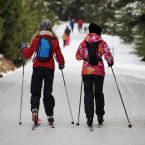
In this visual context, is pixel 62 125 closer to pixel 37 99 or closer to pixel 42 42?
pixel 37 99

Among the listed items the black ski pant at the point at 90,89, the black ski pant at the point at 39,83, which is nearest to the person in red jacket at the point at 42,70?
the black ski pant at the point at 39,83

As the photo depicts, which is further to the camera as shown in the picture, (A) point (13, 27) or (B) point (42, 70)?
(A) point (13, 27)

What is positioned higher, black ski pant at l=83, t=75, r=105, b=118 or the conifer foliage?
the conifer foliage

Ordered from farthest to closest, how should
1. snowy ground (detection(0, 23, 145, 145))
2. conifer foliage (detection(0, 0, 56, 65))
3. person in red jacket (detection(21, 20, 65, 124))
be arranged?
conifer foliage (detection(0, 0, 56, 65))
person in red jacket (detection(21, 20, 65, 124))
snowy ground (detection(0, 23, 145, 145))

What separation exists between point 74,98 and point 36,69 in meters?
3.93

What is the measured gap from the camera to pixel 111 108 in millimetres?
9094

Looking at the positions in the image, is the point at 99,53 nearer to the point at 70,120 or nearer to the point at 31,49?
the point at 31,49

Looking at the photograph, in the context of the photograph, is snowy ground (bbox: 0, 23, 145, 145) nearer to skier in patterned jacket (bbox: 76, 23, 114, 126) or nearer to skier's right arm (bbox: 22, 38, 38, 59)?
skier in patterned jacket (bbox: 76, 23, 114, 126)

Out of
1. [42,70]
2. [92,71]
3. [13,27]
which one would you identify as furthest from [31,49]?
[13,27]

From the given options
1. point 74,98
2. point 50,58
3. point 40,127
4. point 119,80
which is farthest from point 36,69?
point 119,80

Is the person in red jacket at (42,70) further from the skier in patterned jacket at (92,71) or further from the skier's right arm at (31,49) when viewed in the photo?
the skier in patterned jacket at (92,71)

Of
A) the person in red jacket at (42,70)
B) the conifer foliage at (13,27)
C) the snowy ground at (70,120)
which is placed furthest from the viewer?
the conifer foliage at (13,27)

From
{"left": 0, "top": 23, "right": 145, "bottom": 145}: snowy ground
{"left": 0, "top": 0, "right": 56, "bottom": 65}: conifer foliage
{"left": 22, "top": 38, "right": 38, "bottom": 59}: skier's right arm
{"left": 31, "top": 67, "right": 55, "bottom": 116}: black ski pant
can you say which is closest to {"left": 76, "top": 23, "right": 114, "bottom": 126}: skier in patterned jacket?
{"left": 0, "top": 23, "right": 145, "bottom": 145}: snowy ground

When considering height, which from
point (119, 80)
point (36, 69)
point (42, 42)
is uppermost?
point (42, 42)
